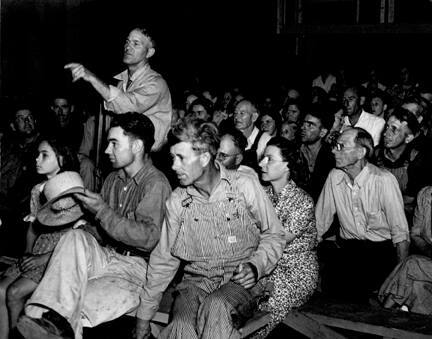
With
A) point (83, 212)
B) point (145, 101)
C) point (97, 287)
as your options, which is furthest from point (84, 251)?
point (145, 101)

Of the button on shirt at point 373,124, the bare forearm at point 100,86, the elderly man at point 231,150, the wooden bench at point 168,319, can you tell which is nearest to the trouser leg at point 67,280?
the wooden bench at point 168,319

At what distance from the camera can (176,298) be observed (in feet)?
12.3

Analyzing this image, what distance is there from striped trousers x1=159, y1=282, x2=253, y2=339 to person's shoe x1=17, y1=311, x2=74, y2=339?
53cm

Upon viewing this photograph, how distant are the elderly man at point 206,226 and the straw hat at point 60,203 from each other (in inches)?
25.9

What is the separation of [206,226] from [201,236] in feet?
0.21

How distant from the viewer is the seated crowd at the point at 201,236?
367 cm

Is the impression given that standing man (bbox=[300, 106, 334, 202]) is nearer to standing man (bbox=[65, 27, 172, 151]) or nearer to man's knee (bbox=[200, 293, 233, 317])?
standing man (bbox=[65, 27, 172, 151])

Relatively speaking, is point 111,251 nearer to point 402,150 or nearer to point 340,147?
point 340,147

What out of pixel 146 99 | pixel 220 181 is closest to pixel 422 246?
pixel 220 181

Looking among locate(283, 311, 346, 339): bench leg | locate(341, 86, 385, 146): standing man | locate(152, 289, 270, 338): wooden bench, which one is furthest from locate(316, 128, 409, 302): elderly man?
locate(341, 86, 385, 146): standing man

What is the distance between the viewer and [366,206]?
484 cm

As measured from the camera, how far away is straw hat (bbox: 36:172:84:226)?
4039 millimetres

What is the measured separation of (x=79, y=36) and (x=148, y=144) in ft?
21.3

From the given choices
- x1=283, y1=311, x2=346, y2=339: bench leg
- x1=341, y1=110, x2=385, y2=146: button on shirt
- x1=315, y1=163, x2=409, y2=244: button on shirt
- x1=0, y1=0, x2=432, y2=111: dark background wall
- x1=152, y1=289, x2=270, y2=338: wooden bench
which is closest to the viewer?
x1=152, y1=289, x2=270, y2=338: wooden bench
